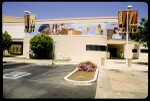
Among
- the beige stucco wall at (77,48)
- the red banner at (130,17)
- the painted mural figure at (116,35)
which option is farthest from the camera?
the painted mural figure at (116,35)

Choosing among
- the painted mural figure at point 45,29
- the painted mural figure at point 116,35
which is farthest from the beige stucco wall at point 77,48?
the painted mural figure at point 45,29

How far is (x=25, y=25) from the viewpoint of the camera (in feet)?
144

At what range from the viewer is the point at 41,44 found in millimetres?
33438

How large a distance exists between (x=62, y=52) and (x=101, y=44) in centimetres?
710

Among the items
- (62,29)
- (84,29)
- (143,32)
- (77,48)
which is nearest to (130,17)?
(143,32)

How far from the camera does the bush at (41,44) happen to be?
33281 millimetres

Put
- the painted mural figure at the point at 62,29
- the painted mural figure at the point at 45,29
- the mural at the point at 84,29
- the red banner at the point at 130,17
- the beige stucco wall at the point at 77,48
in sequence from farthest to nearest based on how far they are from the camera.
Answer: the painted mural figure at the point at 45,29
the painted mural figure at the point at 62,29
the mural at the point at 84,29
the beige stucco wall at the point at 77,48
the red banner at the point at 130,17

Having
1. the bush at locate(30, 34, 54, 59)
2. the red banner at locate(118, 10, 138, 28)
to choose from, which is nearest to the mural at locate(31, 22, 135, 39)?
the bush at locate(30, 34, 54, 59)

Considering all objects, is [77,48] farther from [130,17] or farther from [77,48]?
[130,17]

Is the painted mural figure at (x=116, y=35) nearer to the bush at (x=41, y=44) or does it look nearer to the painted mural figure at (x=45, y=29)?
the painted mural figure at (x=45, y=29)

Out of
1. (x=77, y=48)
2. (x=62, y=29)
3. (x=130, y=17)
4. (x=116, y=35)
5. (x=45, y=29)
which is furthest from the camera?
(x=45, y=29)

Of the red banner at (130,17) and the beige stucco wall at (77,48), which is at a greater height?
the red banner at (130,17)

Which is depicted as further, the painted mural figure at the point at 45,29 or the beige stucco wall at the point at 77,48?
the painted mural figure at the point at 45,29

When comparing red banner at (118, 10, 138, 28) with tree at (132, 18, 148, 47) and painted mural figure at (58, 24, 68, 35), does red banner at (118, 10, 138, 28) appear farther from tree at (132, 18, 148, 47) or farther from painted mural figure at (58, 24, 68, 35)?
painted mural figure at (58, 24, 68, 35)
